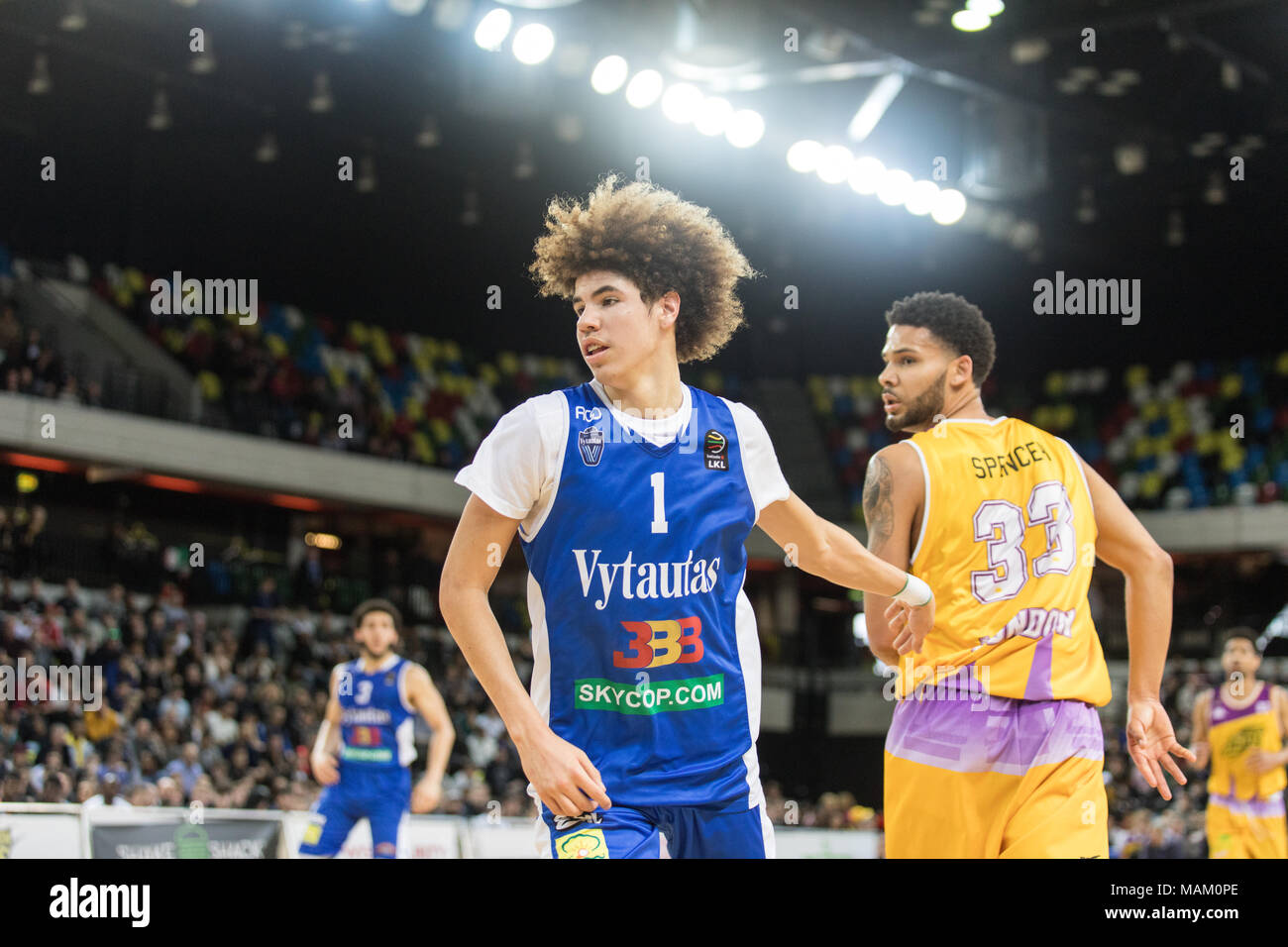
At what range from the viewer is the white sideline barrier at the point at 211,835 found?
9430 mm

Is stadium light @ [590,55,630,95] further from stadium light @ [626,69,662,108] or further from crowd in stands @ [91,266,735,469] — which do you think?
crowd in stands @ [91,266,735,469]

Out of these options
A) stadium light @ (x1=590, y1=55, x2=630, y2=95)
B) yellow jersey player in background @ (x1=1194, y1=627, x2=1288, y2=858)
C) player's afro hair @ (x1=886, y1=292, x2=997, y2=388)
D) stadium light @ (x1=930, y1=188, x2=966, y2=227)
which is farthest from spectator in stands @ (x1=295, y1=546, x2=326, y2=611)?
player's afro hair @ (x1=886, y1=292, x2=997, y2=388)

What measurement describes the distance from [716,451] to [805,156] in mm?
13958

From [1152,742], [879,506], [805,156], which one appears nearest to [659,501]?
[879,506]

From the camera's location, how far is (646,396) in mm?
3980

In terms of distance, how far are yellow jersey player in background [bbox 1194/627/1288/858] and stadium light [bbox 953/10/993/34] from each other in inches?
271

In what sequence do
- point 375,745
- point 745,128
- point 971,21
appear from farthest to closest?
point 745,128 < point 971,21 < point 375,745

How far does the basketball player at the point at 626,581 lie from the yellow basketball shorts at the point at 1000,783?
0.85 m

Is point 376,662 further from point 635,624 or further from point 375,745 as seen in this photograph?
point 635,624

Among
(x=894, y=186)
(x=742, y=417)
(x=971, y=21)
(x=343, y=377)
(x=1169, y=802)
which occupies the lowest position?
(x=1169, y=802)

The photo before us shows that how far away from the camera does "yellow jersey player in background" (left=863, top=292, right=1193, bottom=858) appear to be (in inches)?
174

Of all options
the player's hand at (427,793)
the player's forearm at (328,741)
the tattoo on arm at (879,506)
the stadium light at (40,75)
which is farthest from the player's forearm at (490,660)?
the stadium light at (40,75)
